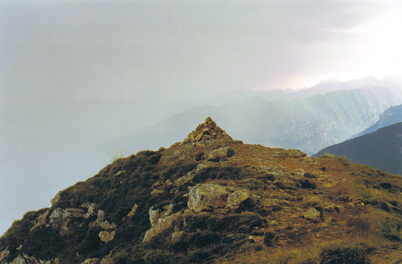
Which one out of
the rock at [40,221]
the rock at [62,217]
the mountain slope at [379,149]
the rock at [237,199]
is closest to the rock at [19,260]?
the rock at [62,217]

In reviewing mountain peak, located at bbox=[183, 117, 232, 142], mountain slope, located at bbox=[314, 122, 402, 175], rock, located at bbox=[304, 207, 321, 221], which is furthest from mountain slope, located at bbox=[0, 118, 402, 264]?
mountain slope, located at bbox=[314, 122, 402, 175]

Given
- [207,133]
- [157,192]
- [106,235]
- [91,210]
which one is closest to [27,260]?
[91,210]

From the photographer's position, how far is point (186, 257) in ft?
34.6

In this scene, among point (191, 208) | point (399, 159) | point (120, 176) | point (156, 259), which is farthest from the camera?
point (399, 159)

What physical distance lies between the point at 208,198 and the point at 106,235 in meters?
10.1

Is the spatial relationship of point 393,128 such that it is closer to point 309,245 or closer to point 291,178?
point 291,178

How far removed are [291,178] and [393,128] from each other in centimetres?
15969

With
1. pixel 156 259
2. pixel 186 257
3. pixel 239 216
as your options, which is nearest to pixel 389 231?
pixel 239 216

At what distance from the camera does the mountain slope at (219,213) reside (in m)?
10.4

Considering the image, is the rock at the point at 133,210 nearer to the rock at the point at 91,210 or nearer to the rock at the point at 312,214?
the rock at the point at 91,210

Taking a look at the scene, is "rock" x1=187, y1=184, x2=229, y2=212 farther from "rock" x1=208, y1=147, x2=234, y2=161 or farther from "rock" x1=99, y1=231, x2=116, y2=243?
"rock" x1=208, y1=147, x2=234, y2=161

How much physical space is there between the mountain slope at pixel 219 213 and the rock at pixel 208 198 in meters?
0.07

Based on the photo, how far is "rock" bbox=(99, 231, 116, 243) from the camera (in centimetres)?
1816

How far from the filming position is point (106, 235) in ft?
61.0
